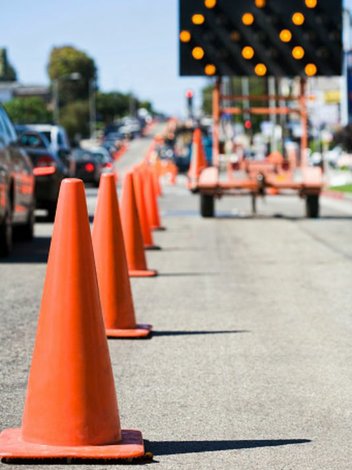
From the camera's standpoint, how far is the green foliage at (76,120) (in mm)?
155000

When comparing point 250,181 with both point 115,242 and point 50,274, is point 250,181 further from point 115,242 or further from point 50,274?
point 50,274

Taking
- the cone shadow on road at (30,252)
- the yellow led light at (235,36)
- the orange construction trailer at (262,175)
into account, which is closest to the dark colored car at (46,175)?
the orange construction trailer at (262,175)

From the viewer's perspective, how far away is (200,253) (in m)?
16.2

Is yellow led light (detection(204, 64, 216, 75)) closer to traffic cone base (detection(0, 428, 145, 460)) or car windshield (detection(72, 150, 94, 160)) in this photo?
traffic cone base (detection(0, 428, 145, 460))

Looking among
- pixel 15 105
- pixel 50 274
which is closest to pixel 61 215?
pixel 50 274

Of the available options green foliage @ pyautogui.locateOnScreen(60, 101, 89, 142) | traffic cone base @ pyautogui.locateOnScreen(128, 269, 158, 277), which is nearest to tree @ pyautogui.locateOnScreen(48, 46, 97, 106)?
green foliage @ pyautogui.locateOnScreen(60, 101, 89, 142)

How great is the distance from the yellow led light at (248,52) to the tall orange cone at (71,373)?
1773 cm

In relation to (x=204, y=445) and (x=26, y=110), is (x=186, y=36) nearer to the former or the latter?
(x=204, y=445)

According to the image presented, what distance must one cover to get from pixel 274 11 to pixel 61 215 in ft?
58.7

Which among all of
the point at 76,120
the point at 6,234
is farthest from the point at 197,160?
the point at 76,120

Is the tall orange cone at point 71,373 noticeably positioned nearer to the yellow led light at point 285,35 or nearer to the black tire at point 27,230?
the black tire at point 27,230

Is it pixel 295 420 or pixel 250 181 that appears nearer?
pixel 295 420

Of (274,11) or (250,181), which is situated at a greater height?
(274,11)

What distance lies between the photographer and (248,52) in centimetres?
2336
